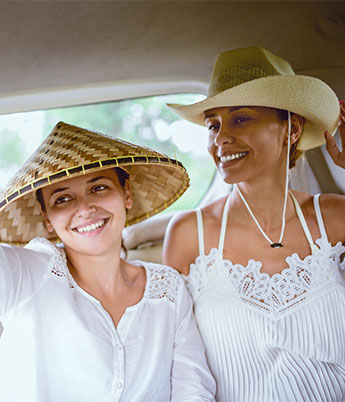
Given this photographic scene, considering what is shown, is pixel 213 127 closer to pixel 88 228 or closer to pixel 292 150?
pixel 292 150

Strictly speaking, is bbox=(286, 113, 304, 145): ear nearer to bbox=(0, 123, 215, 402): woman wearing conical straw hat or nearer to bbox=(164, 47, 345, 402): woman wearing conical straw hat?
bbox=(164, 47, 345, 402): woman wearing conical straw hat

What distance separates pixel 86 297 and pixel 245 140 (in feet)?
2.46

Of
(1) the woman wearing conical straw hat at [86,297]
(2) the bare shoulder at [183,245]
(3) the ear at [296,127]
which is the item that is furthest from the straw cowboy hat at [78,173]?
(3) the ear at [296,127]

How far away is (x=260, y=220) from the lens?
1772 mm

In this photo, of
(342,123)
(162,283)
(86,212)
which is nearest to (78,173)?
(86,212)

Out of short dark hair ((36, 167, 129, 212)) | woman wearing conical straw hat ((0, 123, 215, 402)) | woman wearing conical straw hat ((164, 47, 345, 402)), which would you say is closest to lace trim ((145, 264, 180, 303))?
woman wearing conical straw hat ((0, 123, 215, 402))

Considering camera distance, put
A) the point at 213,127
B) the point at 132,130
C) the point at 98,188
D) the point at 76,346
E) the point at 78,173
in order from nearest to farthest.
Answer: the point at 78,173 < the point at 76,346 < the point at 98,188 < the point at 213,127 < the point at 132,130

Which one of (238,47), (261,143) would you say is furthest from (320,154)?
(238,47)

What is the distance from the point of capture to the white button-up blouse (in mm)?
1287

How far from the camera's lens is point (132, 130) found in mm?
2137

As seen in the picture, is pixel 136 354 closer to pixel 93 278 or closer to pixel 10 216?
pixel 93 278

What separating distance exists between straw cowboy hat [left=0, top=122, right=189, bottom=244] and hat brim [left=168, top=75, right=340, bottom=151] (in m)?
0.30

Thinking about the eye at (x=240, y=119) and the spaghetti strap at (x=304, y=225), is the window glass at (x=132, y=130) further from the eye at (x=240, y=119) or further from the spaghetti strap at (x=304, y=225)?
the spaghetti strap at (x=304, y=225)

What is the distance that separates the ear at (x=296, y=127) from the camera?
169 centimetres
